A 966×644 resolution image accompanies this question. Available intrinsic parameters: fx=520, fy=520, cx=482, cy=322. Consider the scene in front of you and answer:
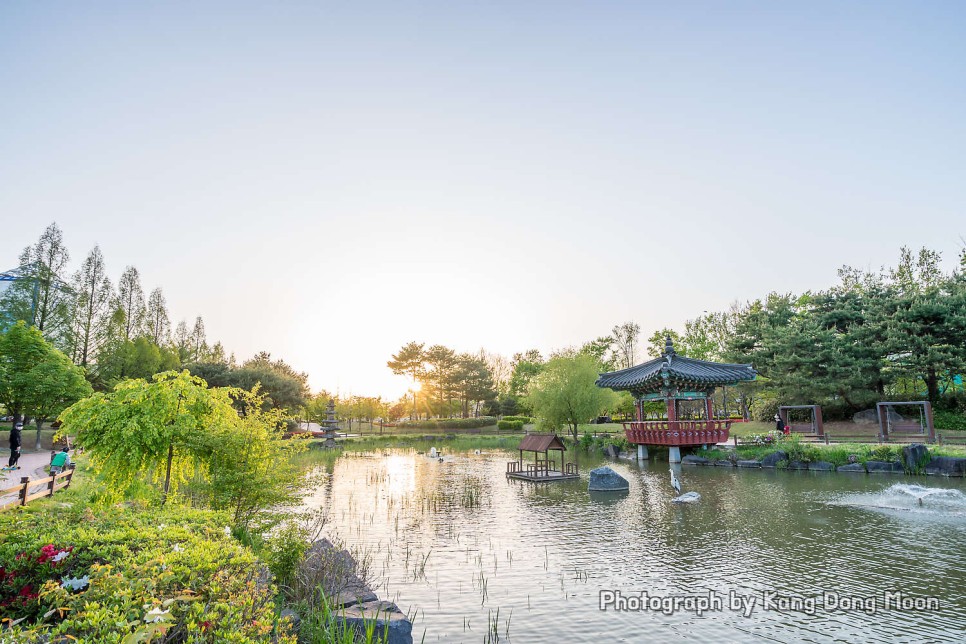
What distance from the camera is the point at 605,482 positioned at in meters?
19.9

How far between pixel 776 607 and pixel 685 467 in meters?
20.1

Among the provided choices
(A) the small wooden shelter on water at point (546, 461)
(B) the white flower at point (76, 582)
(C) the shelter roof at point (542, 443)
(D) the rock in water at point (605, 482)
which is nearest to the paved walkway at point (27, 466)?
(B) the white flower at point (76, 582)

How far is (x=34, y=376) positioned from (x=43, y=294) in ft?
50.0

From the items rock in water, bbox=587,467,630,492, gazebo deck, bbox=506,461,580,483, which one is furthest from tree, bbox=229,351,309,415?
rock in water, bbox=587,467,630,492

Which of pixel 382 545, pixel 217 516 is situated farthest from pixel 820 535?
pixel 217 516

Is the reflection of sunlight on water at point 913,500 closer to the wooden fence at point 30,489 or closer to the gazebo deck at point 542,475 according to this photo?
the gazebo deck at point 542,475

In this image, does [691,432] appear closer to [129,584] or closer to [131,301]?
[129,584]

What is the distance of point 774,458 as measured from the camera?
25.4m

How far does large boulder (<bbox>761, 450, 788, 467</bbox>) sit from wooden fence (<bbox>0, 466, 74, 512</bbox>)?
2790 centimetres

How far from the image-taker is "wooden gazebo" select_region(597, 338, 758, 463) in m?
28.5

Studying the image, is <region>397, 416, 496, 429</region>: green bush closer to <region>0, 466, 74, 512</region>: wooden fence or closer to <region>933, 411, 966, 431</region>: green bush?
<region>933, 411, 966, 431</region>: green bush

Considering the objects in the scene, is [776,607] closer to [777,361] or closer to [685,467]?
[685,467]

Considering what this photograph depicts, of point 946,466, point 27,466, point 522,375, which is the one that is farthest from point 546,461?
point 522,375

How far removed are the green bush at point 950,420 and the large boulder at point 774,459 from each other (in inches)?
558
